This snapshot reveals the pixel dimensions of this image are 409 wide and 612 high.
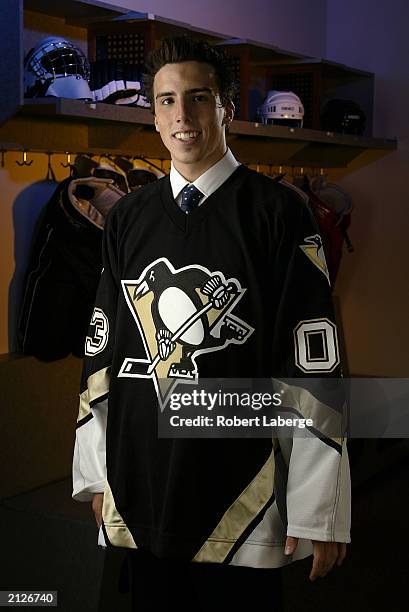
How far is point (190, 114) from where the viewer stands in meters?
1.43

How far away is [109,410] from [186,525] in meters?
0.23

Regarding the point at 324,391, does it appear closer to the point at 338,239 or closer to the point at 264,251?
the point at 264,251

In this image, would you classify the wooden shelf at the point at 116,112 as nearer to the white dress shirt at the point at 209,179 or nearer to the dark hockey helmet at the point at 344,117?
the dark hockey helmet at the point at 344,117

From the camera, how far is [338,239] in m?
3.74

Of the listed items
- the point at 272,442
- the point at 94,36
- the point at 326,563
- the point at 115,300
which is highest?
the point at 94,36

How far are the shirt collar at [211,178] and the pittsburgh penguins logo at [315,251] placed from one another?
0.58 ft

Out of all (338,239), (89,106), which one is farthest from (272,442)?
(338,239)

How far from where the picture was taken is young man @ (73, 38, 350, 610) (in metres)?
1.38

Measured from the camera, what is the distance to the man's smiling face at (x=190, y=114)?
1436mm

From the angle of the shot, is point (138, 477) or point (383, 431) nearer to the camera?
point (138, 477)

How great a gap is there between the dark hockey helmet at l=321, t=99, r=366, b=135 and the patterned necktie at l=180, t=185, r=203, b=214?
2.34 metres

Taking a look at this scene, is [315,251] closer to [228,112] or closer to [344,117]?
[228,112]

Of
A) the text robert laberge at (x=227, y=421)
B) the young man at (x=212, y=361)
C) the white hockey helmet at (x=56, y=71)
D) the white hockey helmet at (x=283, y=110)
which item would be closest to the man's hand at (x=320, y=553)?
the young man at (x=212, y=361)

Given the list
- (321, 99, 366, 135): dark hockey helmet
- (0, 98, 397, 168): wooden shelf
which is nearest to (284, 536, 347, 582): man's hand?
(0, 98, 397, 168): wooden shelf
